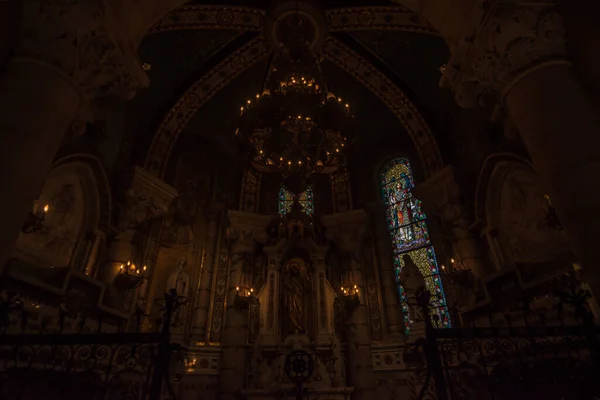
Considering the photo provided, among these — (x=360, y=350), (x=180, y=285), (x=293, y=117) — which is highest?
(x=293, y=117)

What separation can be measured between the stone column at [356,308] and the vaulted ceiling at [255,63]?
2.87 m

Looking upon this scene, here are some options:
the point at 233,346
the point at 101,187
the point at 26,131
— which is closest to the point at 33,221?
the point at 101,187

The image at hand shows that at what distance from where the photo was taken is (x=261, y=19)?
988cm

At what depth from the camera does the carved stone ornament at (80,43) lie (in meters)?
3.37

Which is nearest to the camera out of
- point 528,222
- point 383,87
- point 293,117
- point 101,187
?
point 528,222

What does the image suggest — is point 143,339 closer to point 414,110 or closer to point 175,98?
point 175,98

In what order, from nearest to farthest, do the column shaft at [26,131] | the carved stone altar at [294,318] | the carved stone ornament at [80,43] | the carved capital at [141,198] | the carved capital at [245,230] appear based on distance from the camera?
the column shaft at [26,131] → the carved stone ornament at [80,43] → the carved stone altar at [294,318] → the carved capital at [141,198] → the carved capital at [245,230]

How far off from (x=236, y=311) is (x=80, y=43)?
7362mm

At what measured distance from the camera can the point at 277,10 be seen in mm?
8938

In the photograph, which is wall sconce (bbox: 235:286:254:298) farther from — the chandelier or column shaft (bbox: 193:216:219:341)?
the chandelier

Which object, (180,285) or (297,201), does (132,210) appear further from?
(297,201)

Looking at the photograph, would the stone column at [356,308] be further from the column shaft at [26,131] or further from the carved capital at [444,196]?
the column shaft at [26,131]

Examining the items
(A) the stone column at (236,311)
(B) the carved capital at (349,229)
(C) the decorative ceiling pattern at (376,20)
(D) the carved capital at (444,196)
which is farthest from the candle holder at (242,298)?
(C) the decorative ceiling pattern at (376,20)

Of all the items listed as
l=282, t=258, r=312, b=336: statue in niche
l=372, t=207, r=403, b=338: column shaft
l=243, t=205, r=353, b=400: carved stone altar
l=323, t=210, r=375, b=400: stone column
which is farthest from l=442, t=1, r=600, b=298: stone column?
l=282, t=258, r=312, b=336: statue in niche
